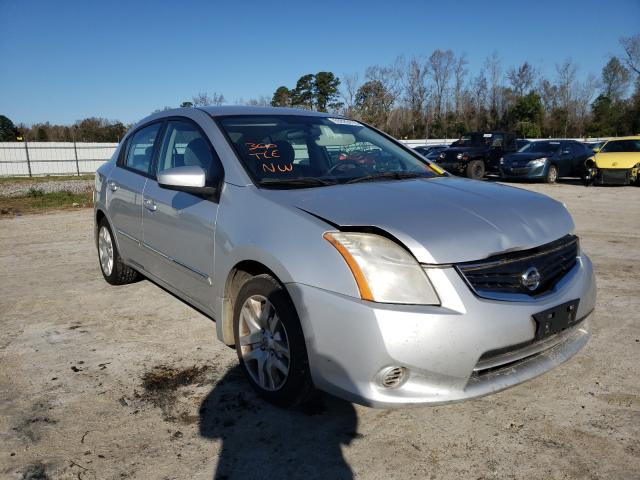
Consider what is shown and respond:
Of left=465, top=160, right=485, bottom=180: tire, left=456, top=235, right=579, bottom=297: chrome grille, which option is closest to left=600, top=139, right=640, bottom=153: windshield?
left=465, top=160, right=485, bottom=180: tire

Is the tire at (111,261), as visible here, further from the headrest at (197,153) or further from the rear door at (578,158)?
the rear door at (578,158)

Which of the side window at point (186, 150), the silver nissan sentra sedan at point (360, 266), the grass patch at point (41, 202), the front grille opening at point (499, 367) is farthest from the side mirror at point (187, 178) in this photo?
the grass patch at point (41, 202)

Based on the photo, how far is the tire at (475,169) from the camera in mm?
18031

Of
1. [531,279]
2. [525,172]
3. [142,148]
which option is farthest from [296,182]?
[525,172]

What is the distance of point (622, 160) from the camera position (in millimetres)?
15016

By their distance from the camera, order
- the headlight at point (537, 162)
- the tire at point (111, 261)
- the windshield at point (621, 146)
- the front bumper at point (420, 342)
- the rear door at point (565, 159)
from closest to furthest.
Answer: the front bumper at point (420, 342) < the tire at point (111, 261) < the windshield at point (621, 146) < the headlight at point (537, 162) < the rear door at point (565, 159)

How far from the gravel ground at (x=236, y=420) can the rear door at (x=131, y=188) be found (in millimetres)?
680

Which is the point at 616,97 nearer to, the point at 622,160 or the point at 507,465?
the point at 622,160

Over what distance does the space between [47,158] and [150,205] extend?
29.2 metres

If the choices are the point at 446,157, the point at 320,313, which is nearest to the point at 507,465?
the point at 320,313

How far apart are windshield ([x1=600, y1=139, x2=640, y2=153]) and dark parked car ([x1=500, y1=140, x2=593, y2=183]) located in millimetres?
1348

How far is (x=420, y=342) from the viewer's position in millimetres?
2100

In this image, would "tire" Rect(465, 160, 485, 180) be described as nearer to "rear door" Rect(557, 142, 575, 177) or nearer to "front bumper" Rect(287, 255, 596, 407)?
"rear door" Rect(557, 142, 575, 177)

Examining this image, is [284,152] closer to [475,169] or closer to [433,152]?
[475,169]
